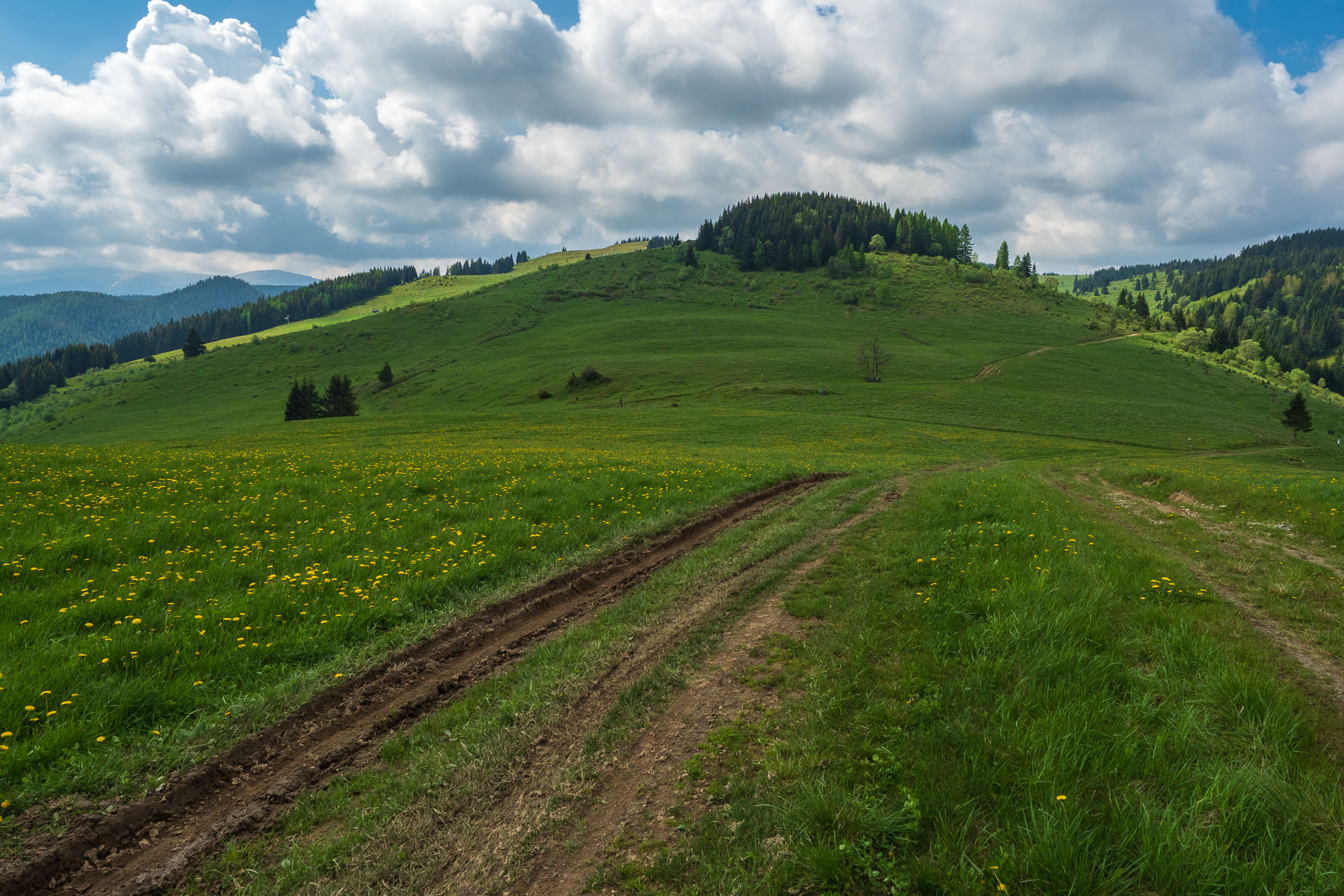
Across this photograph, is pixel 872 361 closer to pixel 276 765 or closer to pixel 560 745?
pixel 560 745

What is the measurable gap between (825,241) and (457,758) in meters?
211

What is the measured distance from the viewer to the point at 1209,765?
4.07 metres

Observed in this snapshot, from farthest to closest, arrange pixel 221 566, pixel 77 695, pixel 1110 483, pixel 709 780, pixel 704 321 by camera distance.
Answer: pixel 704 321, pixel 1110 483, pixel 221 566, pixel 77 695, pixel 709 780

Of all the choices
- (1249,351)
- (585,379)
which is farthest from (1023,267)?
(585,379)

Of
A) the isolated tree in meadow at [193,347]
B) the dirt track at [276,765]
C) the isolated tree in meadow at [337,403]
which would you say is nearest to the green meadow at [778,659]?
the dirt track at [276,765]

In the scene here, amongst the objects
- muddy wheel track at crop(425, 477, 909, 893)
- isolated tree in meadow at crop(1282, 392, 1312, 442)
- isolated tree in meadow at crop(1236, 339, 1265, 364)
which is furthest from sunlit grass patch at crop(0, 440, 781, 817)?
isolated tree in meadow at crop(1236, 339, 1265, 364)

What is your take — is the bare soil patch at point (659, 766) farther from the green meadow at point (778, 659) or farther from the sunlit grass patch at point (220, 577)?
the sunlit grass patch at point (220, 577)

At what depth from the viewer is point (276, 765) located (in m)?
5.66

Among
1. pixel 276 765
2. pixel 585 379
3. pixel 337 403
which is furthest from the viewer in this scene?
pixel 585 379

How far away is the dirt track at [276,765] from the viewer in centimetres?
433

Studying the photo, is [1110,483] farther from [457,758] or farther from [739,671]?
[457,758]

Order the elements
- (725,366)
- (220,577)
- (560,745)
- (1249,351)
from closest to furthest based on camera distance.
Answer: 1. (560,745)
2. (220,577)
3. (725,366)
4. (1249,351)

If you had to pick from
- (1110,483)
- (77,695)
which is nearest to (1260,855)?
(77,695)

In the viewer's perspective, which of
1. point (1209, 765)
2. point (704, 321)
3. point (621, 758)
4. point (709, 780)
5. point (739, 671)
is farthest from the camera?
point (704, 321)
